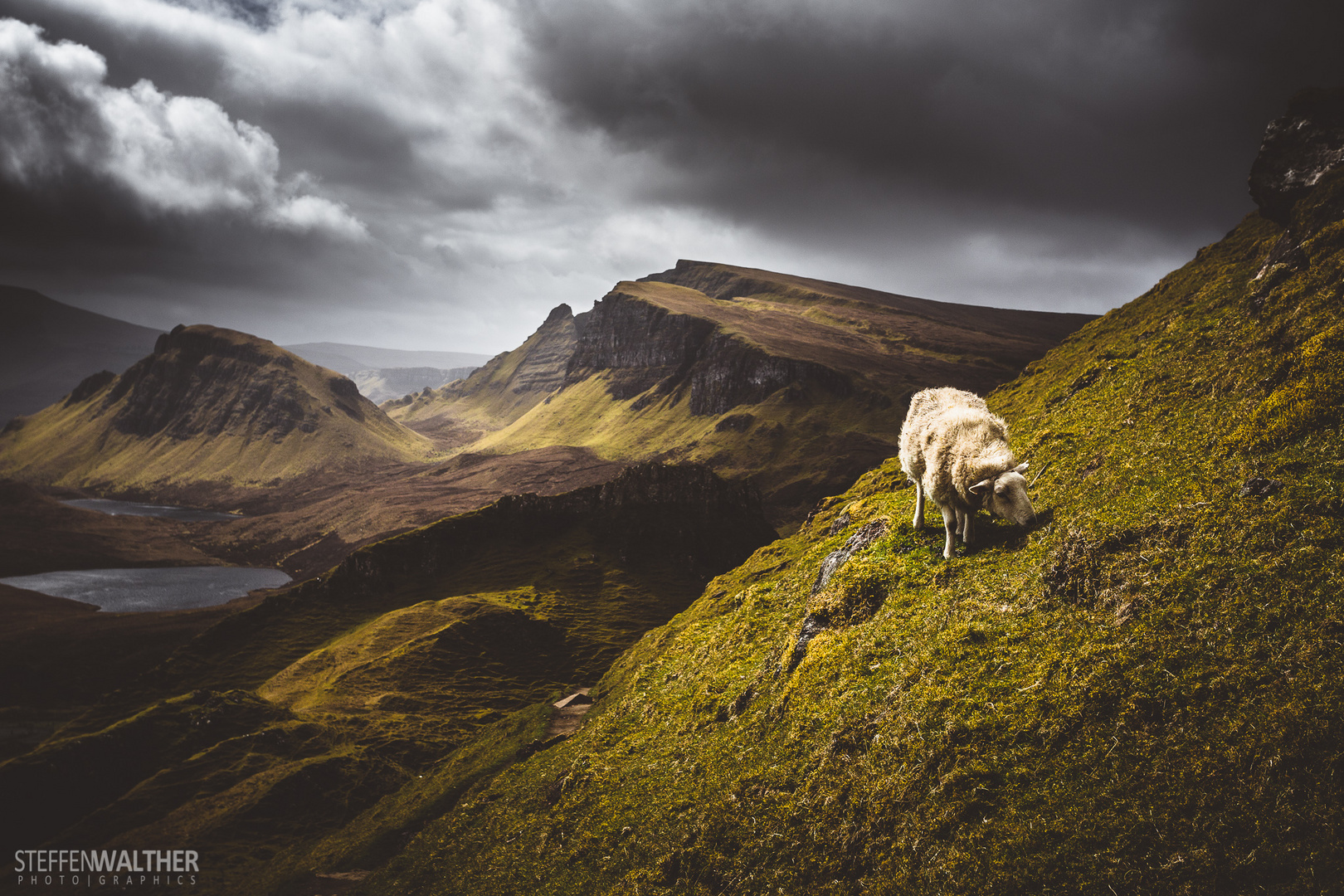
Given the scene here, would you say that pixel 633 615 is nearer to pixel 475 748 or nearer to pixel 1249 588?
pixel 475 748

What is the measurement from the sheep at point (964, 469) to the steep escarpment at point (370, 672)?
115 feet

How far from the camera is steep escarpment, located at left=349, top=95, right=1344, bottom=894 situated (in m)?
7.28

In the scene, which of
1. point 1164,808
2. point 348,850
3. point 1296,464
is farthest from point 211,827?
point 1296,464

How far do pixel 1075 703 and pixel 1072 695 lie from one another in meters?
0.17

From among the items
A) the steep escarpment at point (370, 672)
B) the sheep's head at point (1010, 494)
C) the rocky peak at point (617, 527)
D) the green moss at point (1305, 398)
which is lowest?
the steep escarpment at point (370, 672)

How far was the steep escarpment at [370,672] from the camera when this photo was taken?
45.6 meters

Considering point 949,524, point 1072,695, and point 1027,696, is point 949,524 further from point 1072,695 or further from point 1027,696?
point 1072,695

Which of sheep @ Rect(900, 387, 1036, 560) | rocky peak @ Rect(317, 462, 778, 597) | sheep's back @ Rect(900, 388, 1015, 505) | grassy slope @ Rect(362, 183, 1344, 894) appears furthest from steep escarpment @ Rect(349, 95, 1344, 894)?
rocky peak @ Rect(317, 462, 778, 597)

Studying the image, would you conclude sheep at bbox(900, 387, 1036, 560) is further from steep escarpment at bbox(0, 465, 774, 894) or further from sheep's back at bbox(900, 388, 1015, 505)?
steep escarpment at bbox(0, 465, 774, 894)

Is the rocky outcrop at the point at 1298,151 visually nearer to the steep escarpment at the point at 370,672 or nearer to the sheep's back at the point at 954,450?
the sheep's back at the point at 954,450

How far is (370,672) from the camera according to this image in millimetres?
65438

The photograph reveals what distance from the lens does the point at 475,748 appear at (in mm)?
43500

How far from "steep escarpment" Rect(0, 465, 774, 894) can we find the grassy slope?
29677mm

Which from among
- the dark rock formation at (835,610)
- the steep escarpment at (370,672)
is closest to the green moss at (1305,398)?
the dark rock formation at (835,610)
